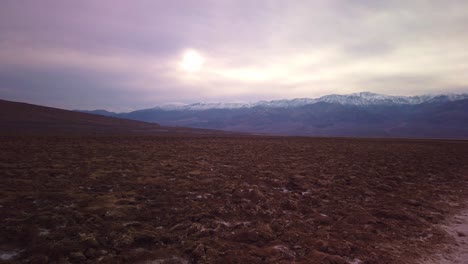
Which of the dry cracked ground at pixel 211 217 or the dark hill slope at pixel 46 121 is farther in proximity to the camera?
the dark hill slope at pixel 46 121

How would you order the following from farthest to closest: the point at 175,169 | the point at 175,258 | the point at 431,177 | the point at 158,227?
the point at 431,177 < the point at 175,169 < the point at 158,227 < the point at 175,258

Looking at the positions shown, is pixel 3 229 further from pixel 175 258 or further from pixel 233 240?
pixel 233 240

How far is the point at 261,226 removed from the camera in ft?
33.6

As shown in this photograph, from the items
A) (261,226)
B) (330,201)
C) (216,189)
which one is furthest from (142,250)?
(330,201)

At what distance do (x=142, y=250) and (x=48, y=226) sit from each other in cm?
339

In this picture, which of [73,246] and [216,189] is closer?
[73,246]

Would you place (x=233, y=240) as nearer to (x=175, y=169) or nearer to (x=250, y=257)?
(x=250, y=257)

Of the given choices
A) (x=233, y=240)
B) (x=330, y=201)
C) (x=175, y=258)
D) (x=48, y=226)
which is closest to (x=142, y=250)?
(x=175, y=258)

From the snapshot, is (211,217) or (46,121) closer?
(211,217)

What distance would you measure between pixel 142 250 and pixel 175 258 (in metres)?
1.04

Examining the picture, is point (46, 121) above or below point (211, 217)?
above

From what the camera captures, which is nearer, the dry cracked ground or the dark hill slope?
the dry cracked ground

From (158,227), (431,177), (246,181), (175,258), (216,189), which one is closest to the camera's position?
(175,258)

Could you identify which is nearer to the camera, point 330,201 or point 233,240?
point 233,240
